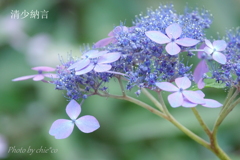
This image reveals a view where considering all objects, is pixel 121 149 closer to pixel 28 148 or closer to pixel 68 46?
pixel 28 148

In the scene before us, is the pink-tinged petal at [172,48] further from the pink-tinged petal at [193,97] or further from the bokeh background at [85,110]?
the bokeh background at [85,110]

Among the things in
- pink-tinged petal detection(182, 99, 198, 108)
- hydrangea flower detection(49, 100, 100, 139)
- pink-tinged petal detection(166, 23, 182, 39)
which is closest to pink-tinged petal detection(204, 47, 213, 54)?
pink-tinged petal detection(166, 23, 182, 39)

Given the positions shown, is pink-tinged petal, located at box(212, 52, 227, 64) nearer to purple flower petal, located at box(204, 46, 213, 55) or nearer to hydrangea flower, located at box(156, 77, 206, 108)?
purple flower petal, located at box(204, 46, 213, 55)

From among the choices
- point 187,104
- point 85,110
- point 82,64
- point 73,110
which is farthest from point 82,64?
point 85,110

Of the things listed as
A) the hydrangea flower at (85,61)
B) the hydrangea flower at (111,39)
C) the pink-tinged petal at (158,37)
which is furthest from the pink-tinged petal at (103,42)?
the pink-tinged petal at (158,37)

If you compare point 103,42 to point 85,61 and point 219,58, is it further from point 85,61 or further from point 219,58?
point 219,58

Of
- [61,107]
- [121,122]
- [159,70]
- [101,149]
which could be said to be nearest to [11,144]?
[61,107]
